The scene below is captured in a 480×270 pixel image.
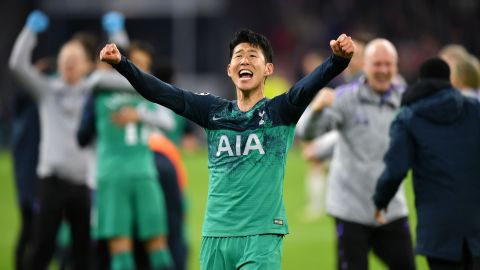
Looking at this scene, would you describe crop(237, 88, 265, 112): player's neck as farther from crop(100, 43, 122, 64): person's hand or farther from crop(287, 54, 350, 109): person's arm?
crop(100, 43, 122, 64): person's hand

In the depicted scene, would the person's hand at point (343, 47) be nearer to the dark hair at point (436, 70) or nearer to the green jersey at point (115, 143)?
the dark hair at point (436, 70)

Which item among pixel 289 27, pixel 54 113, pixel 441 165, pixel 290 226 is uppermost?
pixel 289 27

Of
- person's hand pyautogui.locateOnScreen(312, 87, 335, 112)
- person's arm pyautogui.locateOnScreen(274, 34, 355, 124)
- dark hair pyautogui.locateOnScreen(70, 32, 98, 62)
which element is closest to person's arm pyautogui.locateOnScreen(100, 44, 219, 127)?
person's arm pyautogui.locateOnScreen(274, 34, 355, 124)

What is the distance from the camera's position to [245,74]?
573cm

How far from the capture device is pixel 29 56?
372 inches

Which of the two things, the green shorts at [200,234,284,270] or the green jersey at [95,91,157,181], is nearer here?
the green shorts at [200,234,284,270]

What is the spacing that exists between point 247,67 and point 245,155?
54 centimetres

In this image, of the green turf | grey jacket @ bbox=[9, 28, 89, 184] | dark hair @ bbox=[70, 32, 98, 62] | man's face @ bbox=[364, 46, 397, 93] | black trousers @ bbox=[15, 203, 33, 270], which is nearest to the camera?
man's face @ bbox=[364, 46, 397, 93]

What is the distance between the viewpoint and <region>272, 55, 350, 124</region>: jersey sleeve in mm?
5375

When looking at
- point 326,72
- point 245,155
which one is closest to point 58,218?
point 245,155

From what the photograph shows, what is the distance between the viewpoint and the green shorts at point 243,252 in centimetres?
550

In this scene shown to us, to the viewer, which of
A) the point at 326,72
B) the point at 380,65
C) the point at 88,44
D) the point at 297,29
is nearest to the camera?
the point at 326,72

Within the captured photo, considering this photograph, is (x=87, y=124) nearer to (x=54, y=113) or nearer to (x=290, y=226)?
(x=54, y=113)

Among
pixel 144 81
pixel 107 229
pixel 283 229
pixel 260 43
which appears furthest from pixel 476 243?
pixel 107 229
